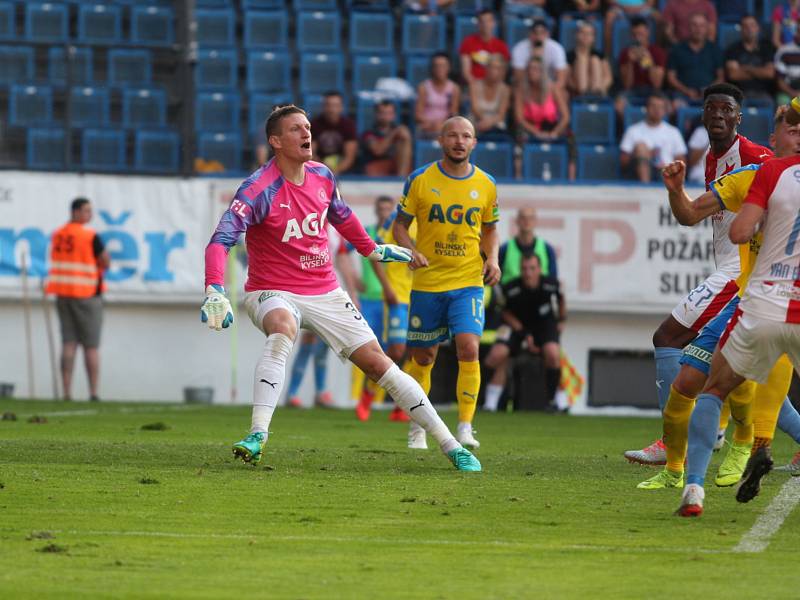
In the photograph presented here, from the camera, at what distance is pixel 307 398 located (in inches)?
793

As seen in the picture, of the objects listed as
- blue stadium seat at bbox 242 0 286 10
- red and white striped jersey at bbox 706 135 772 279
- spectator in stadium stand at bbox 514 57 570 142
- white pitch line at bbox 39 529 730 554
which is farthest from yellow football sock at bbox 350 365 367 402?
white pitch line at bbox 39 529 730 554

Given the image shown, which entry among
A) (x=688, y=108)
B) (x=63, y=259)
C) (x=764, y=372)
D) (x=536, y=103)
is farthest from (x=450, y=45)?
(x=764, y=372)

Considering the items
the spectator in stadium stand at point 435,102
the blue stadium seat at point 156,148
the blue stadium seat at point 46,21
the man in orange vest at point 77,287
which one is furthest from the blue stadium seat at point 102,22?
the spectator in stadium stand at point 435,102

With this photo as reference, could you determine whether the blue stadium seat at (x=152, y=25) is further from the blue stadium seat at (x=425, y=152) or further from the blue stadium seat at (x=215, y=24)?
the blue stadium seat at (x=425, y=152)

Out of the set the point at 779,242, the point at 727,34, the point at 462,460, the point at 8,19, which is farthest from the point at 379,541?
the point at 8,19

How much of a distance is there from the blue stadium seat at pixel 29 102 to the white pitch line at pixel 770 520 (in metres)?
14.1

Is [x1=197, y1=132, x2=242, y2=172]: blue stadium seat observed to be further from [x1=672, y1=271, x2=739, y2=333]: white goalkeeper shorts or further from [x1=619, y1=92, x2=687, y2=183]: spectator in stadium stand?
[x1=672, y1=271, x2=739, y2=333]: white goalkeeper shorts

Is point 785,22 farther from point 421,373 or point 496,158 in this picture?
point 421,373

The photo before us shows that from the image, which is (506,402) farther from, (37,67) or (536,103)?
(37,67)

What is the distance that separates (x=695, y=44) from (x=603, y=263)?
380 cm

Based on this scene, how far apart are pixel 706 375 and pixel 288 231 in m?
2.73

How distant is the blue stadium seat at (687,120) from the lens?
813 inches

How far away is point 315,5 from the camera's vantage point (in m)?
22.5

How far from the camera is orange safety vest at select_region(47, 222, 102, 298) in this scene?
62.9 feet
